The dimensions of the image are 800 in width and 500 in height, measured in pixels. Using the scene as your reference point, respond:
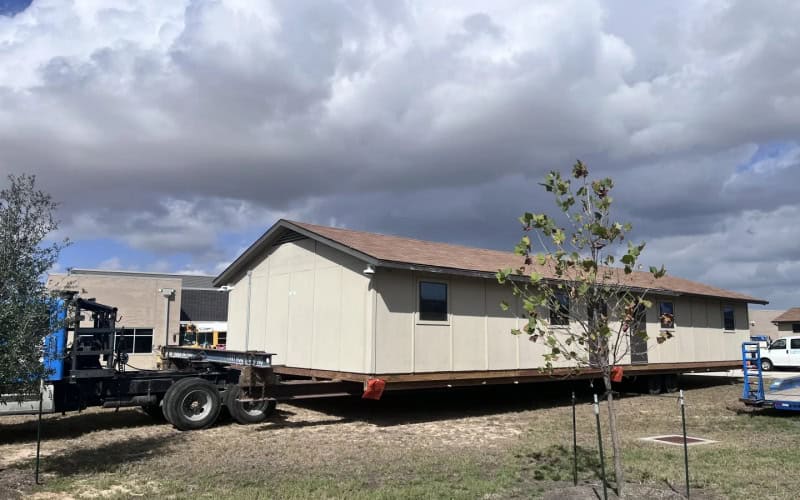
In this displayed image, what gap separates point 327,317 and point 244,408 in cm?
273

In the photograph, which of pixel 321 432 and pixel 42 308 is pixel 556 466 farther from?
pixel 42 308

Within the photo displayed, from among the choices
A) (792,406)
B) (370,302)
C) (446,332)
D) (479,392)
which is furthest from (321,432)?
(792,406)

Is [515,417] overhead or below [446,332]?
Answer: below

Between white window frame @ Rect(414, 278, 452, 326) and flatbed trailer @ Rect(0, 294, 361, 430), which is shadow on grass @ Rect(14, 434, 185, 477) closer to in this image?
flatbed trailer @ Rect(0, 294, 361, 430)

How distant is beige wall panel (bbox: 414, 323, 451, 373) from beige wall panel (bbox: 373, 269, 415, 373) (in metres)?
0.18

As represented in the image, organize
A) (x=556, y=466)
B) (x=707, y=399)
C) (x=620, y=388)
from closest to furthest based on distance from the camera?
(x=556, y=466), (x=707, y=399), (x=620, y=388)

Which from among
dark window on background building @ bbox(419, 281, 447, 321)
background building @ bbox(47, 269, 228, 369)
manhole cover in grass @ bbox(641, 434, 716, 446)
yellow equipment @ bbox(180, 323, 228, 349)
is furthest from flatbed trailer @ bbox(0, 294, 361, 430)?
background building @ bbox(47, 269, 228, 369)

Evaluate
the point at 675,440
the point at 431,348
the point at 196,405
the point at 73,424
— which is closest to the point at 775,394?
the point at 675,440

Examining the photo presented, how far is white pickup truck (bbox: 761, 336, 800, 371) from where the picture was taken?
107 feet

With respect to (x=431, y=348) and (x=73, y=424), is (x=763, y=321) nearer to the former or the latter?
(x=431, y=348)

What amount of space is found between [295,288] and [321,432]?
4.40 meters

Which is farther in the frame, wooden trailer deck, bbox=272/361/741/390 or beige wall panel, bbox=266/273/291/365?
beige wall panel, bbox=266/273/291/365

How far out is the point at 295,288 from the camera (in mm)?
15992

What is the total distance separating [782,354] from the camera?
108 ft
